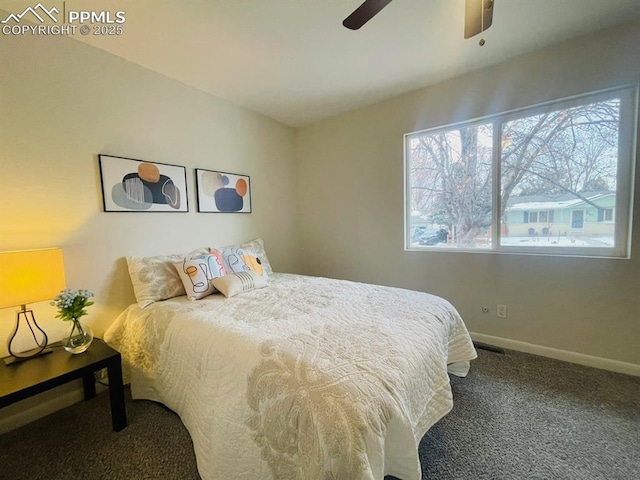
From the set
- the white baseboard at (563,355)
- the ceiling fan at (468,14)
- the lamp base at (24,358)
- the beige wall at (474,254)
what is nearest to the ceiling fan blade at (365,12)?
the ceiling fan at (468,14)

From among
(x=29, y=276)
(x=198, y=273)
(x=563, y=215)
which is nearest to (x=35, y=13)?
(x=29, y=276)

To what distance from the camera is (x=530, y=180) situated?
2.30m

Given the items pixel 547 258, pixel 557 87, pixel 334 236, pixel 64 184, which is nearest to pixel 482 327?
pixel 547 258

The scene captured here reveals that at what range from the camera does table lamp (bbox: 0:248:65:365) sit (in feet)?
4.41

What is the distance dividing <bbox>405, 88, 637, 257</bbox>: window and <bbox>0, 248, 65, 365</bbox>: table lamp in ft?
9.39

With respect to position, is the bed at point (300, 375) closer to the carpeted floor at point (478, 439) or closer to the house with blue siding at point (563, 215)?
the carpeted floor at point (478, 439)

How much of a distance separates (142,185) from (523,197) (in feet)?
10.7

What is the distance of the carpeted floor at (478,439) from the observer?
130 centimetres

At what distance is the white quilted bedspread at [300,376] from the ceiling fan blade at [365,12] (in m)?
1.56

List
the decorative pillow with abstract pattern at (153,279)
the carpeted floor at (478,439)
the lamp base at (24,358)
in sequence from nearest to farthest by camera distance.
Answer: the carpeted floor at (478,439) < the lamp base at (24,358) < the decorative pillow with abstract pattern at (153,279)

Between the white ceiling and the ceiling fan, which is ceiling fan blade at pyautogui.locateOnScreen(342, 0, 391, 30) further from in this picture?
the white ceiling

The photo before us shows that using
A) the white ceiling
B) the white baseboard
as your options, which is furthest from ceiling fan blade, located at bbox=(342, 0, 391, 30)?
the white baseboard

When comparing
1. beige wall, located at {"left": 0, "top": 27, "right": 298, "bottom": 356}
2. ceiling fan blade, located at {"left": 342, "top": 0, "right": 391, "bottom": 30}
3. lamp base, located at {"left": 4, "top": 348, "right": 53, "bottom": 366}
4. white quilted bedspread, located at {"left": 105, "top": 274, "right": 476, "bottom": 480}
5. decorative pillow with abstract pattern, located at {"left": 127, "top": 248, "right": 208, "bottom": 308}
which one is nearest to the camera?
white quilted bedspread, located at {"left": 105, "top": 274, "right": 476, "bottom": 480}

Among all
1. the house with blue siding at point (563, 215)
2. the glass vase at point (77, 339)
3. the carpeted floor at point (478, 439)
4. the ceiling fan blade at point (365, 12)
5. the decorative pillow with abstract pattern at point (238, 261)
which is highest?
the ceiling fan blade at point (365, 12)
